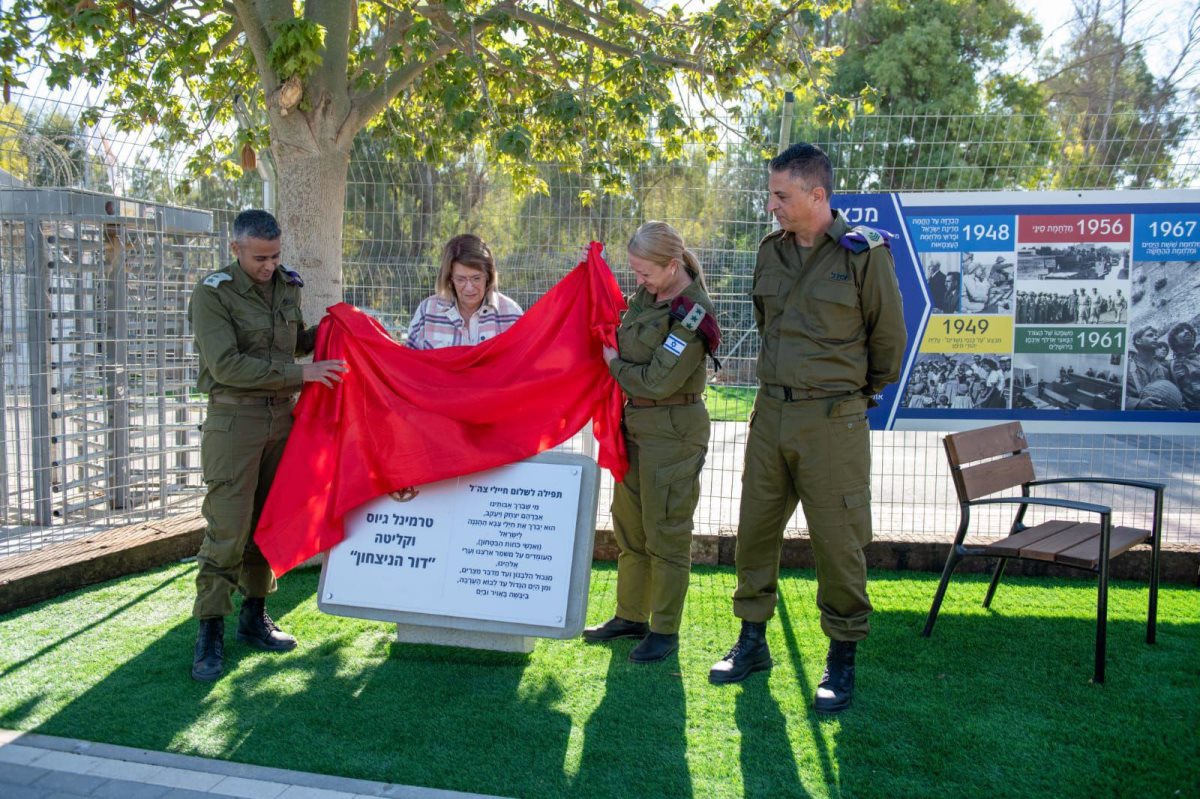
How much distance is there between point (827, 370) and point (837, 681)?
1.37 metres

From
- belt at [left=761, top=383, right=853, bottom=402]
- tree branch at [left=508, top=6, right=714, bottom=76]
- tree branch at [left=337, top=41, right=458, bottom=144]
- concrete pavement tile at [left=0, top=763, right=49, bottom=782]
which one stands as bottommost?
concrete pavement tile at [left=0, top=763, right=49, bottom=782]

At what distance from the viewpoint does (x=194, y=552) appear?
6504mm

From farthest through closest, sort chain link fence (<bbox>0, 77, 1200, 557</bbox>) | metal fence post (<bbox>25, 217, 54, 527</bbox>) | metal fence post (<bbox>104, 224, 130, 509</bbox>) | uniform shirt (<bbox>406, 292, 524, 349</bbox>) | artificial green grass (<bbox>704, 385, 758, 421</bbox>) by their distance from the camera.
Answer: metal fence post (<bbox>104, 224, 130, 509</bbox>), metal fence post (<bbox>25, 217, 54, 527</bbox>), artificial green grass (<bbox>704, 385, 758, 421</bbox>), chain link fence (<bbox>0, 77, 1200, 557</bbox>), uniform shirt (<bbox>406, 292, 524, 349</bbox>)

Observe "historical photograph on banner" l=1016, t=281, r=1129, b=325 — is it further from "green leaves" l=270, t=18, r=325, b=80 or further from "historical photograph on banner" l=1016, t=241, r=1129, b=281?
"green leaves" l=270, t=18, r=325, b=80

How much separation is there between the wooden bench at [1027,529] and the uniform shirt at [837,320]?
41.1 inches

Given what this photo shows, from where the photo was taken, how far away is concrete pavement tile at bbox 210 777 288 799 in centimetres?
342

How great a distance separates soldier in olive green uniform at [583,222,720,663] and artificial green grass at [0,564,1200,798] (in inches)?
17.6

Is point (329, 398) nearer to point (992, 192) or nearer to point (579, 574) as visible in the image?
point (579, 574)

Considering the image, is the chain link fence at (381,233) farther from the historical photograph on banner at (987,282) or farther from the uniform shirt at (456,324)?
the uniform shirt at (456,324)

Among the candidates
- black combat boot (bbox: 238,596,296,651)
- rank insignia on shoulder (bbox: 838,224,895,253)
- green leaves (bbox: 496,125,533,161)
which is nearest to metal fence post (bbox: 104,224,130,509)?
black combat boot (bbox: 238,596,296,651)

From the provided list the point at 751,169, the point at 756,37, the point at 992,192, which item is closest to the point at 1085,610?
the point at 992,192

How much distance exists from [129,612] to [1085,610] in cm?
542

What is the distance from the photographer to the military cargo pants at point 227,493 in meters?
4.61

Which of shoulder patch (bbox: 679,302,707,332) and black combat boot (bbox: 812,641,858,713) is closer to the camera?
black combat boot (bbox: 812,641,858,713)
